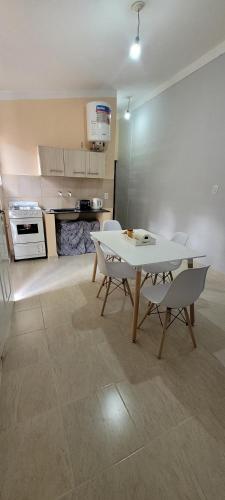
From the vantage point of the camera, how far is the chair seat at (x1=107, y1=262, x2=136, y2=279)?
203cm

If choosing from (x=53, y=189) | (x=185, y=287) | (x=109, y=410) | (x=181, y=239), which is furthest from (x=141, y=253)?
(x=53, y=189)

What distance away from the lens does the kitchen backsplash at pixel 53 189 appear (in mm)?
3499

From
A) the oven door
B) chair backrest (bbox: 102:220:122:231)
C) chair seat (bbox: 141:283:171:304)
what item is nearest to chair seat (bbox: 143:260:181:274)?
chair seat (bbox: 141:283:171:304)

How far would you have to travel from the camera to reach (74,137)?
369 cm

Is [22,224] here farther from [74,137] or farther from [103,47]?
[103,47]

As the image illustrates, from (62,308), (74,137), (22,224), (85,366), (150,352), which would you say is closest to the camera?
(85,366)

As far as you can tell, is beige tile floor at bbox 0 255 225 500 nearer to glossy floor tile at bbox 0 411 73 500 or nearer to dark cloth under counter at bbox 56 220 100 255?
glossy floor tile at bbox 0 411 73 500

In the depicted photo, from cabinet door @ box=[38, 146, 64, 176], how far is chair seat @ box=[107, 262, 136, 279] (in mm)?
2135

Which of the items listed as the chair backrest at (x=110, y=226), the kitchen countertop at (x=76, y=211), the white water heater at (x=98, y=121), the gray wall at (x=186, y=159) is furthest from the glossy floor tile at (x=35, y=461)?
the white water heater at (x=98, y=121)

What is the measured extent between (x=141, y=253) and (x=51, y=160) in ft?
8.19

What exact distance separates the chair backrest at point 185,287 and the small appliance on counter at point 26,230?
8.25ft

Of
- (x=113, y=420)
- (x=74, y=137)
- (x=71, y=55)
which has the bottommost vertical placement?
(x=113, y=420)

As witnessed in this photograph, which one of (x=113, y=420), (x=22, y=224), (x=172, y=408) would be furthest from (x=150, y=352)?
(x=22, y=224)

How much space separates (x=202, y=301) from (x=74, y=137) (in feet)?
10.9
